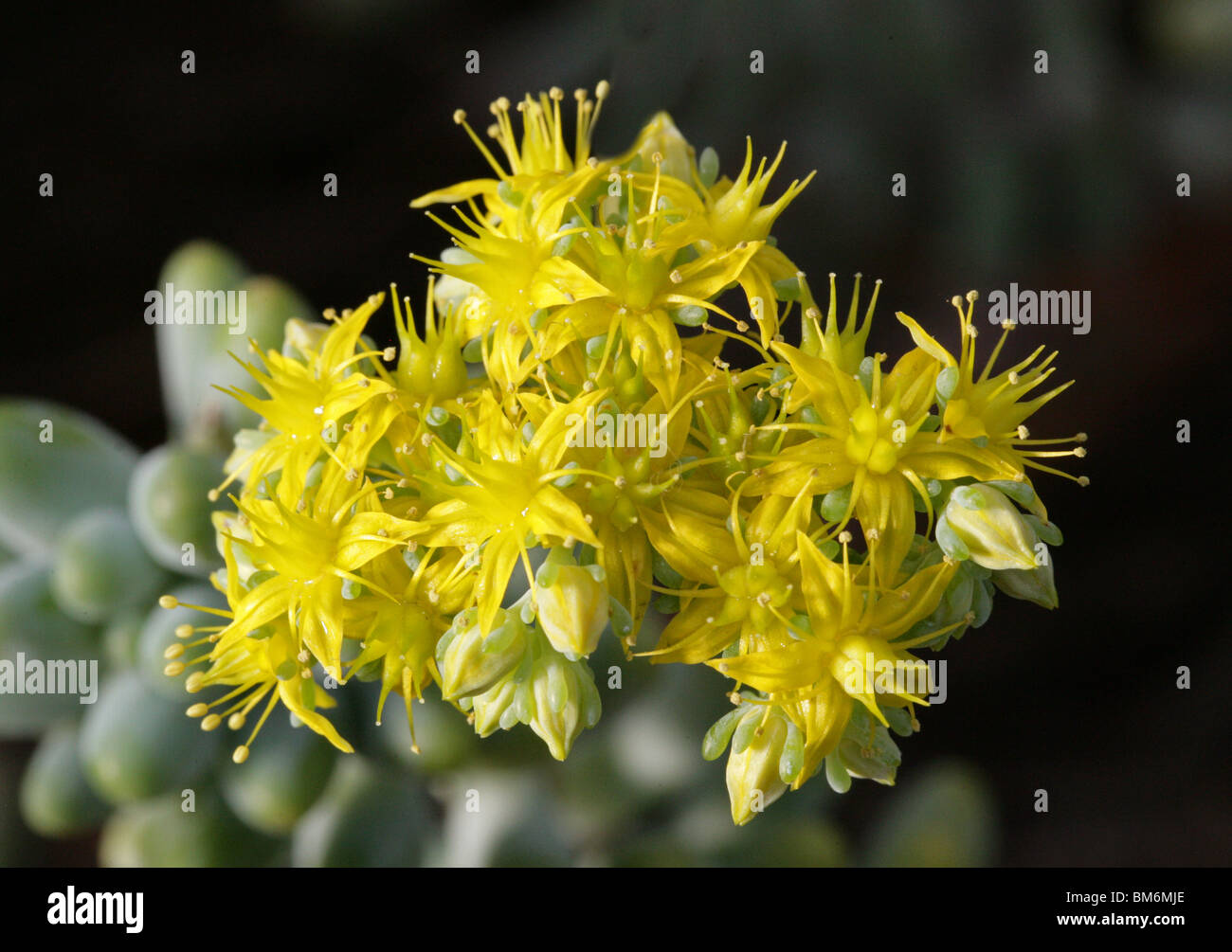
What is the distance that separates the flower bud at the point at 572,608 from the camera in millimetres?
807

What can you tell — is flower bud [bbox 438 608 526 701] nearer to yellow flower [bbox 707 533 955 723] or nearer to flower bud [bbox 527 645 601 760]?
flower bud [bbox 527 645 601 760]

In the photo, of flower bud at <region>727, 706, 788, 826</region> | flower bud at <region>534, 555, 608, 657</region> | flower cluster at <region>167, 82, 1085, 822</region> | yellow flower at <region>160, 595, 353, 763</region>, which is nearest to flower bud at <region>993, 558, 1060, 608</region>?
flower cluster at <region>167, 82, 1085, 822</region>

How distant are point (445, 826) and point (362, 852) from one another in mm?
109

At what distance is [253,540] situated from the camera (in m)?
0.94

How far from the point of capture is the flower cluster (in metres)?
0.85

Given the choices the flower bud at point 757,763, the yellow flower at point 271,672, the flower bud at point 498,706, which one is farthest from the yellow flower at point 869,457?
the yellow flower at point 271,672

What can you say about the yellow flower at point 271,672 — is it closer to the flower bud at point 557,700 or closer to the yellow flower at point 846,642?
the flower bud at point 557,700

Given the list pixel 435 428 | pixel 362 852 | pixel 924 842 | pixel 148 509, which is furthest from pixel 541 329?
pixel 924 842

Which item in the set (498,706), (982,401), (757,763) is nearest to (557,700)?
(498,706)

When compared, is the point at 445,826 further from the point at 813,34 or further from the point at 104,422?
the point at 813,34

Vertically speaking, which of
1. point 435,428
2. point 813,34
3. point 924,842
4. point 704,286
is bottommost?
point 924,842

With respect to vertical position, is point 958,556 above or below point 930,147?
below

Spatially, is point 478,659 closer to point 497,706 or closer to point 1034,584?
point 497,706

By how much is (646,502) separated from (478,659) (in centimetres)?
17
